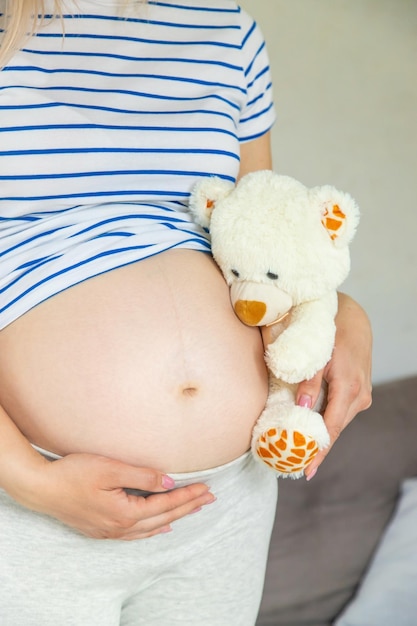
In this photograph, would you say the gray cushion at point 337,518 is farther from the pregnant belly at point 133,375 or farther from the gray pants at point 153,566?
the pregnant belly at point 133,375

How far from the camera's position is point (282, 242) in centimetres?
87

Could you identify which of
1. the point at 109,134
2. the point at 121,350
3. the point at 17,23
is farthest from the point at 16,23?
the point at 121,350

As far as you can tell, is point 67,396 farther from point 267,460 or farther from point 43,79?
point 43,79

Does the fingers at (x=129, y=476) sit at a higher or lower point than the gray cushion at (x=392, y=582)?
higher

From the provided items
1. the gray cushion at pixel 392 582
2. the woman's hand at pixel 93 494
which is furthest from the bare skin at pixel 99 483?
the gray cushion at pixel 392 582

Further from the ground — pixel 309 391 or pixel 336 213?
pixel 336 213

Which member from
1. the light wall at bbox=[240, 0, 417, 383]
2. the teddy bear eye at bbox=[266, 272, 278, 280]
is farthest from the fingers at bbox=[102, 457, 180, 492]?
the light wall at bbox=[240, 0, 417, 383]

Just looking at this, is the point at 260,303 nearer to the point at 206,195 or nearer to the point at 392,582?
the point at 206,195

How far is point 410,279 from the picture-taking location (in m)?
2.01

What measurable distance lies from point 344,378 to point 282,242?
184mm

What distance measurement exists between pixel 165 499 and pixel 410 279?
132cm

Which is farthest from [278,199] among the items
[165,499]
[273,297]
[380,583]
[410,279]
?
[410,279]

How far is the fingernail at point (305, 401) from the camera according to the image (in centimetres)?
87

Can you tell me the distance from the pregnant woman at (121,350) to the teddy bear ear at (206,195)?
→ 0.08 feet
